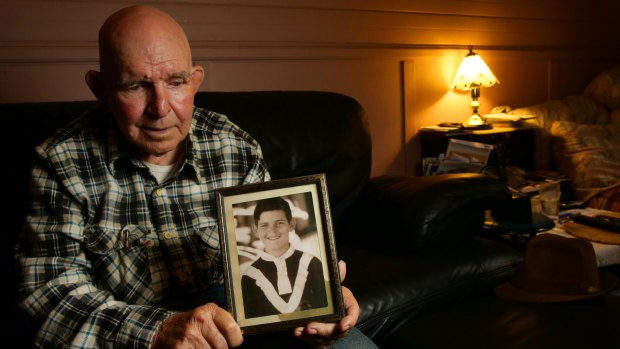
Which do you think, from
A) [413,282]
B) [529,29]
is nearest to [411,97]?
[529,29]

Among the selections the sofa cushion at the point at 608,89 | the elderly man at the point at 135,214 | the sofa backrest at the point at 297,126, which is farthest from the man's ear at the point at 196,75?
the sofa cushion at the point at 608,89

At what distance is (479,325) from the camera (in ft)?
3.75

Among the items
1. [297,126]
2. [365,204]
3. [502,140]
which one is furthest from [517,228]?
[502,140]

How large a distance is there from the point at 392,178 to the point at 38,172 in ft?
3.69

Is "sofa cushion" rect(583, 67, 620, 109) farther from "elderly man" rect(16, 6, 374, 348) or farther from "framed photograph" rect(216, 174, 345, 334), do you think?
"framed photograph" rect(216, 174, 345, 334)

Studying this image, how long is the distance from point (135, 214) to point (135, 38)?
37 centimetres

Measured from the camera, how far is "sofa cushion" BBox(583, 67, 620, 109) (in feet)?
10.6

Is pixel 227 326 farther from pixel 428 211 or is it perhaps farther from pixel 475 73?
pixel 475 73

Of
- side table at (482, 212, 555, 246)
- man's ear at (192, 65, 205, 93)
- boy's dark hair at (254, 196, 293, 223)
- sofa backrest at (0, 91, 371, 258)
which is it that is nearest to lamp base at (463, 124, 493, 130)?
side table at (482, 212, 555, 246)

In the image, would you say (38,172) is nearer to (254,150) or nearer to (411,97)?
(254,150)

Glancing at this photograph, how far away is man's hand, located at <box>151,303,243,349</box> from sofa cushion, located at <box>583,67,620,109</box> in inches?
132

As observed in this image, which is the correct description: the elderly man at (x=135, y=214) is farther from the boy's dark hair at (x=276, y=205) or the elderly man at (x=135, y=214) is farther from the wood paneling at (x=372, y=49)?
the wood paneling at (x=372, y=49)

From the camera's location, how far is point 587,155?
8.66 feet

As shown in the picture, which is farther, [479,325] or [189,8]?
[189,8]
